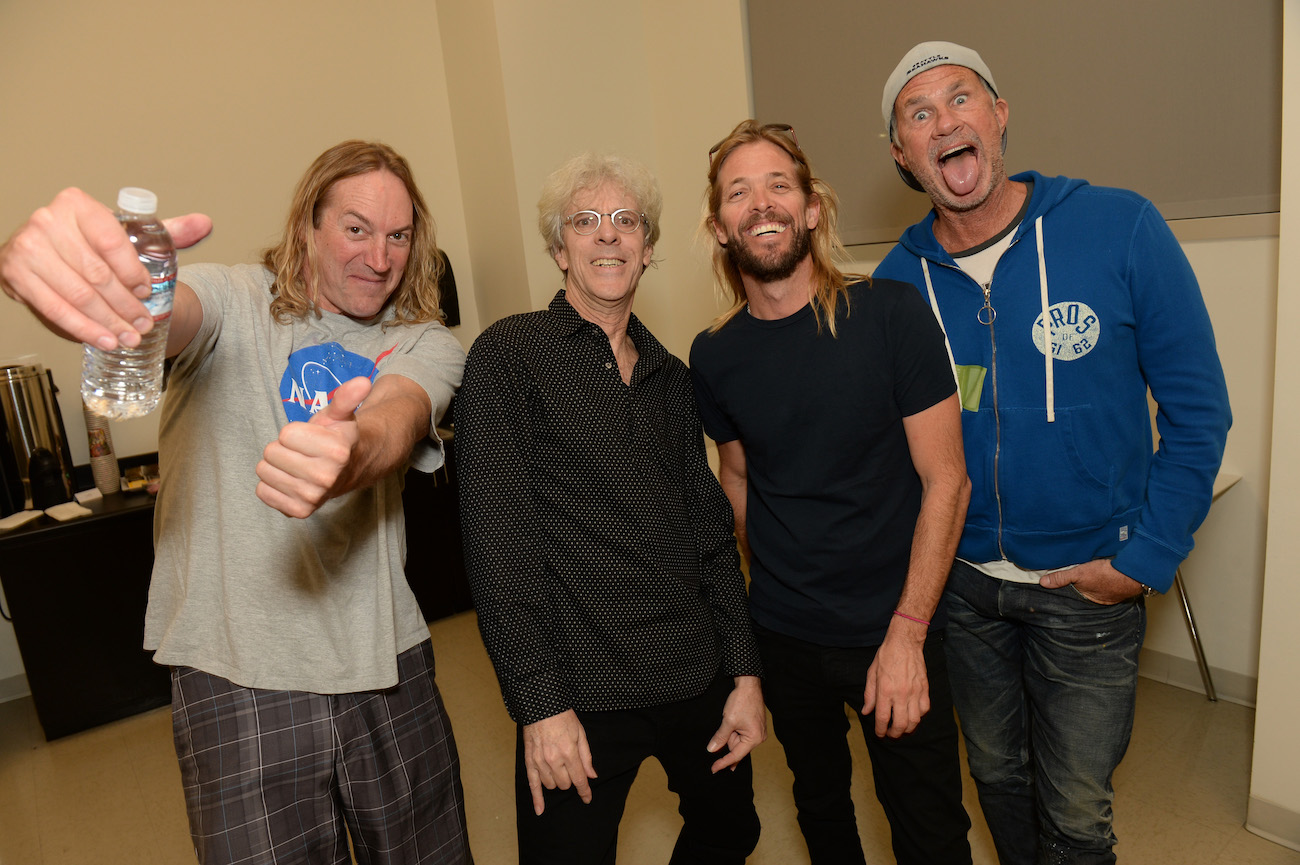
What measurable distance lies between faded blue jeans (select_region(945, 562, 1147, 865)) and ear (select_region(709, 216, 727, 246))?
876 millimetres

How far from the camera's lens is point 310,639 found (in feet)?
4.76

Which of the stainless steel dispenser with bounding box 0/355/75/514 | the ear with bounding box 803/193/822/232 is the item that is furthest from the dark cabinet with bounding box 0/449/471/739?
the ear with bounding box 803/193/822/232

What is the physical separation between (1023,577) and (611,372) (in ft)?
3.11

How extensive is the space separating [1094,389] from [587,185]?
3.55ft

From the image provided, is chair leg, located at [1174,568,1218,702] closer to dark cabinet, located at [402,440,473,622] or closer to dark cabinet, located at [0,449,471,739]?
dark cabinet, located at [402,440,473,622]

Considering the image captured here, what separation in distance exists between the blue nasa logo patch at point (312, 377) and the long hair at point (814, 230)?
2.54ft

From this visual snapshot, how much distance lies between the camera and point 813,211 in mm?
1761

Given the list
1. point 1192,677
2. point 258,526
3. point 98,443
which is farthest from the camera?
point 98,443

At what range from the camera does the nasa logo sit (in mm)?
1419

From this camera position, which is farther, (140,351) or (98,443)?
(98,443)

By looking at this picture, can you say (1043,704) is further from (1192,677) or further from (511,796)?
(511,796)

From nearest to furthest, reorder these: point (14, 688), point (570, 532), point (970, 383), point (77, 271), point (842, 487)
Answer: point (77, 271)
point (570, 532)
point (842, 487)
point (970, 383)
point (14, 688)

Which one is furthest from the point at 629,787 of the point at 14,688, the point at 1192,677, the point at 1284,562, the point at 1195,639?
the point at 14,688

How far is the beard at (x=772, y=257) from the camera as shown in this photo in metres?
1.66
